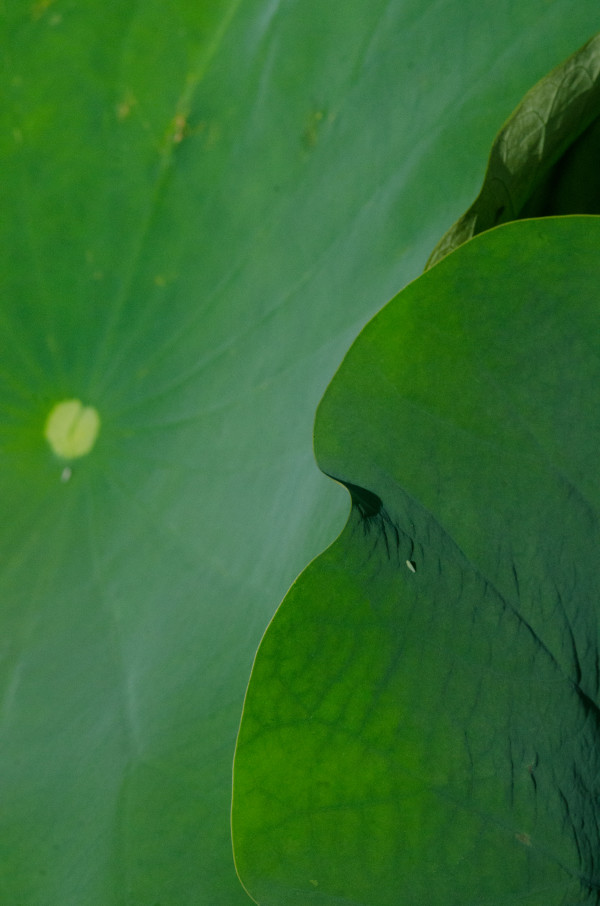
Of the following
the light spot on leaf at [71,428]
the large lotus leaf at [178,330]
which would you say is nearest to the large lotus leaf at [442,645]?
the large lotus leaf at [178,330]

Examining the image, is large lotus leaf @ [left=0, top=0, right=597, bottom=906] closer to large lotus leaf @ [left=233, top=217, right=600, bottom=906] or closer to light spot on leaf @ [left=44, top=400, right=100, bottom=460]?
light spot on leaf @ [left=44, top=400, right=100, bottom=460]

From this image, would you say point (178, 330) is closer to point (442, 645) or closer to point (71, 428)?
point (71, 428)

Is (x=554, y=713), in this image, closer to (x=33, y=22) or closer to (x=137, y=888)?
(x=137, y=888)

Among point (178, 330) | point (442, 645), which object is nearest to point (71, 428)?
point (178, 330)

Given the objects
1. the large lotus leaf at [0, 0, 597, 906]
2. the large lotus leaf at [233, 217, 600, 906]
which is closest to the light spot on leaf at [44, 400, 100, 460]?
the large lotus leaf at [0, 0, 597, 906]

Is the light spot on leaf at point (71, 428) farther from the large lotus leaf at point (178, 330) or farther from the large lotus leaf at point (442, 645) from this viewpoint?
the large lotus leaf at point (442, 645)

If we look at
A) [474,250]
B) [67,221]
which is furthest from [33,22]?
[474,250]
